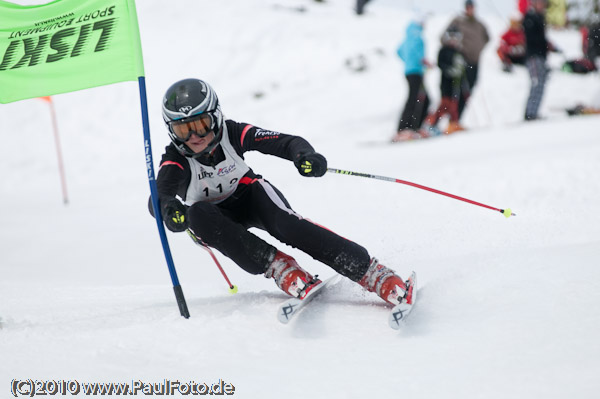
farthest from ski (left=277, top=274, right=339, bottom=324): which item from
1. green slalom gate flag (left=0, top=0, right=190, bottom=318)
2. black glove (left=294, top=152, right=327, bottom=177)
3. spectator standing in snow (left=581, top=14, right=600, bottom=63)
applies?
spectator standing in snow (left=581, top=14, right=600, bottom=63)

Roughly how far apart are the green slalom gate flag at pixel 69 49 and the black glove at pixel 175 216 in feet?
3.13

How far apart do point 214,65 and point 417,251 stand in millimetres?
12925

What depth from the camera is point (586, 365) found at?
226cm

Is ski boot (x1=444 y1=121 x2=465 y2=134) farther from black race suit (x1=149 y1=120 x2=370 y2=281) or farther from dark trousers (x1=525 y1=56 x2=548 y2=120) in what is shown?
black race suit (x1=149 y1=120 x2=370 y2=281)

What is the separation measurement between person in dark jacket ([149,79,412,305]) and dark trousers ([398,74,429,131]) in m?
6.37

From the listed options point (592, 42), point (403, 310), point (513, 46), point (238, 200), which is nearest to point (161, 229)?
point (238, 200)

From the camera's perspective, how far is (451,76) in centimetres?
959

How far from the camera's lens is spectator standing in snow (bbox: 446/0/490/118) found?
9.56 m

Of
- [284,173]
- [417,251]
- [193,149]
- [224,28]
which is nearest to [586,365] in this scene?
[193,149]

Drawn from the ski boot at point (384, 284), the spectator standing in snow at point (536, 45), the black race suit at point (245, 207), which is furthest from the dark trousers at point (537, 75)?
the ski boot at point (384, 284)

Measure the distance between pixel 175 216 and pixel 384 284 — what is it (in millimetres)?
1178

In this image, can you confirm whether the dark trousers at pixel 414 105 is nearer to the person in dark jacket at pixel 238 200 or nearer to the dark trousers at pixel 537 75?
the dark trousers at pixel 537 75

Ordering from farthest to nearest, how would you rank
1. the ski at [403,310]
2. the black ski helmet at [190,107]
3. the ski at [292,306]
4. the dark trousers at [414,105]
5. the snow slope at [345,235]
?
1. the dark trousers at [414,105]
2. the black ski helmet at [190,107]
3. the ski at [292,306]
4. the ski at [403,310]
5. the snow slope at [345,235]

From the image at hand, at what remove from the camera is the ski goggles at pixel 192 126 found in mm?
3301
